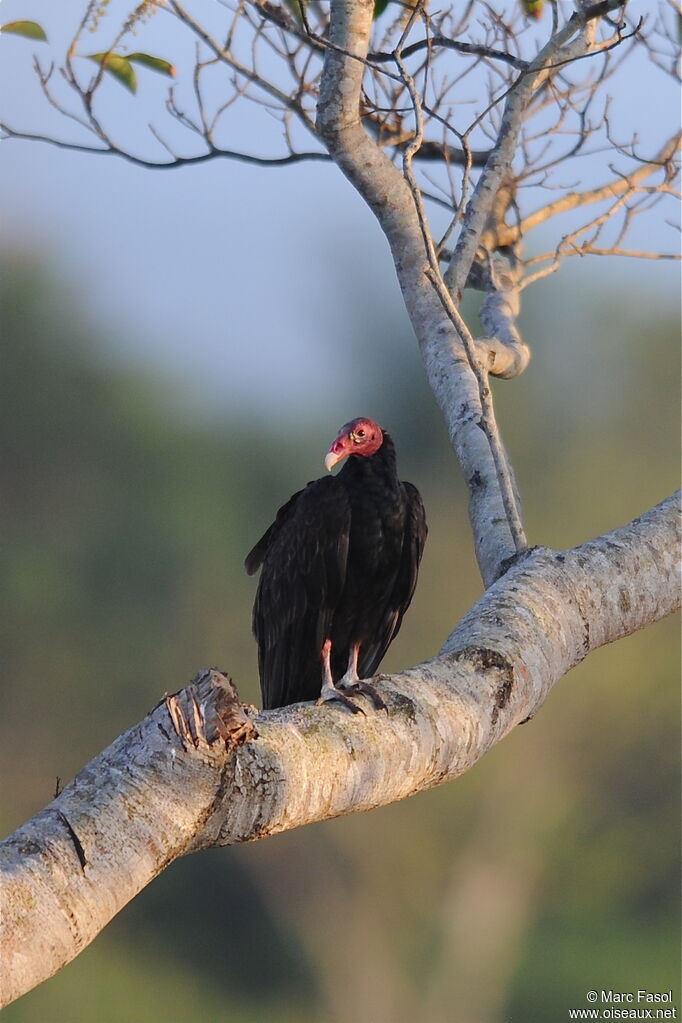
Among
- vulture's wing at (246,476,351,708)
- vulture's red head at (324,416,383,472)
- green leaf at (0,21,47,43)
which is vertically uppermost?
green leaf at (0,21,47,43)

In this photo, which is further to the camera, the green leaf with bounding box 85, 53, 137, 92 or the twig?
the green leaf with bounding box 85, 53, 137, 92

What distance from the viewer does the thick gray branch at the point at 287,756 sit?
1.56 meters

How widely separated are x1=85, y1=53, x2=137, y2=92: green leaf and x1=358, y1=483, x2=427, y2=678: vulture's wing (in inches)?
52.3

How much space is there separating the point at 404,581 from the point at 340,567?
30 cm

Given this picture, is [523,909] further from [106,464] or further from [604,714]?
[106,464]

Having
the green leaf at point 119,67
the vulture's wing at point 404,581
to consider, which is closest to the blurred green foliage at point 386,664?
the vulture's wing at point 404,581

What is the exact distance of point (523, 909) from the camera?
16.1 m

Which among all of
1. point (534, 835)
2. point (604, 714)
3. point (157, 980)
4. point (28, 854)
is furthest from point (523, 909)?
point (28, 854)

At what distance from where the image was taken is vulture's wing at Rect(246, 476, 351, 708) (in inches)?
132

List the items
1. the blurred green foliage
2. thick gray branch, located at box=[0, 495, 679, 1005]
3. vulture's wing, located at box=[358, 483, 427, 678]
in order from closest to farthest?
thick gray branch, located at box=[0, 495, 679, 1005] < vulture's wing, located at box=[358, 483, 427, 678] < the blurred green foliage

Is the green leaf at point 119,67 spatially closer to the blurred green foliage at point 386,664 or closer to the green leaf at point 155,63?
the green leaf at point 155,63

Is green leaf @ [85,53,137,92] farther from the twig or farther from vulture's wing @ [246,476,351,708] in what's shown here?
vulture's wing @ [246,476,351,708]

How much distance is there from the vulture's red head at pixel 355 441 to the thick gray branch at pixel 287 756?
1.03 metres

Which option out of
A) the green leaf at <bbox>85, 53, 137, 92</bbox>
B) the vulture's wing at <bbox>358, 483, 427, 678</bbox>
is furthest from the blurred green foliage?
the green leaf at <bbox>85, 53, 137, 92</bbox>
